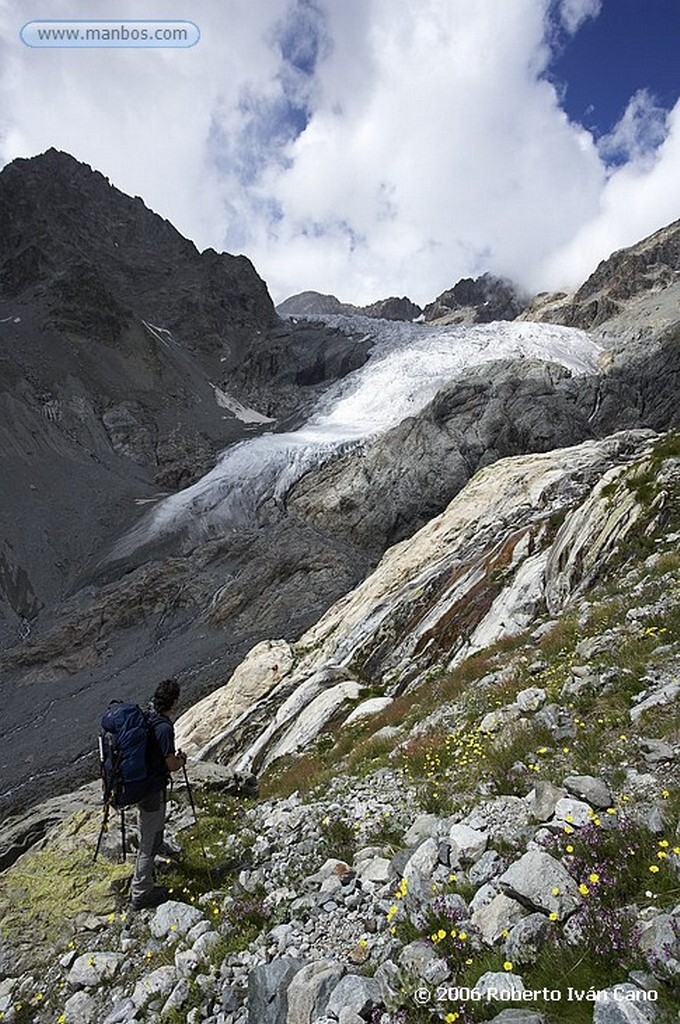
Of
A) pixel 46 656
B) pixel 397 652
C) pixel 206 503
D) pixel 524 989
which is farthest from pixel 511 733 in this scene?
pixel 206 503

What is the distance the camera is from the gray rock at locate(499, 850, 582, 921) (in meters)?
3.91

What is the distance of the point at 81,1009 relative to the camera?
5848mm

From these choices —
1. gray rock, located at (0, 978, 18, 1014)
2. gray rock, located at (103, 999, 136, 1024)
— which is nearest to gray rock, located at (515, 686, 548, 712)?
gray rock, located at (103, 999, 136, 1024)

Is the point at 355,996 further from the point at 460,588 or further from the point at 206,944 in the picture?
the point at 460,588

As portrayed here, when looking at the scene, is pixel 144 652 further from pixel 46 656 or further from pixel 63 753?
pixel 63 753

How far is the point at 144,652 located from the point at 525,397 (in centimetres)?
6503

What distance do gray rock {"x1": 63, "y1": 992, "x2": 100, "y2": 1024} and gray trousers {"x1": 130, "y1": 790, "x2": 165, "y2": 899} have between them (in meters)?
1.37

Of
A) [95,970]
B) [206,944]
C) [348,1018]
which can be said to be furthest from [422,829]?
[95,970]

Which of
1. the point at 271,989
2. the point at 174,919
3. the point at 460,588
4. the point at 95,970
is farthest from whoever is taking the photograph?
the point at 460,588

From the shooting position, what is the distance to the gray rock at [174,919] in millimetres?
6438

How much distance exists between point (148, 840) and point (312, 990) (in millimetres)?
4194

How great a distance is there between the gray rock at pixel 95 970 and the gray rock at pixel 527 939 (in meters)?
4.94

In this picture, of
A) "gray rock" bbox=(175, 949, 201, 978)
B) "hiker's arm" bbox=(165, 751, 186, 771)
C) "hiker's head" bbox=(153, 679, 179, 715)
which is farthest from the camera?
"hiker's head" bbox=(153, 679, 179, 715)

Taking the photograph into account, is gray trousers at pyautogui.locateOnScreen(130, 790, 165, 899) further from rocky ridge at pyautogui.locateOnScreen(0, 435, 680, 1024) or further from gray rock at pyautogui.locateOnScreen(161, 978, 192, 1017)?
gray rock at pyautogui.locateOnScreen(161, 978, 192, 1017)
